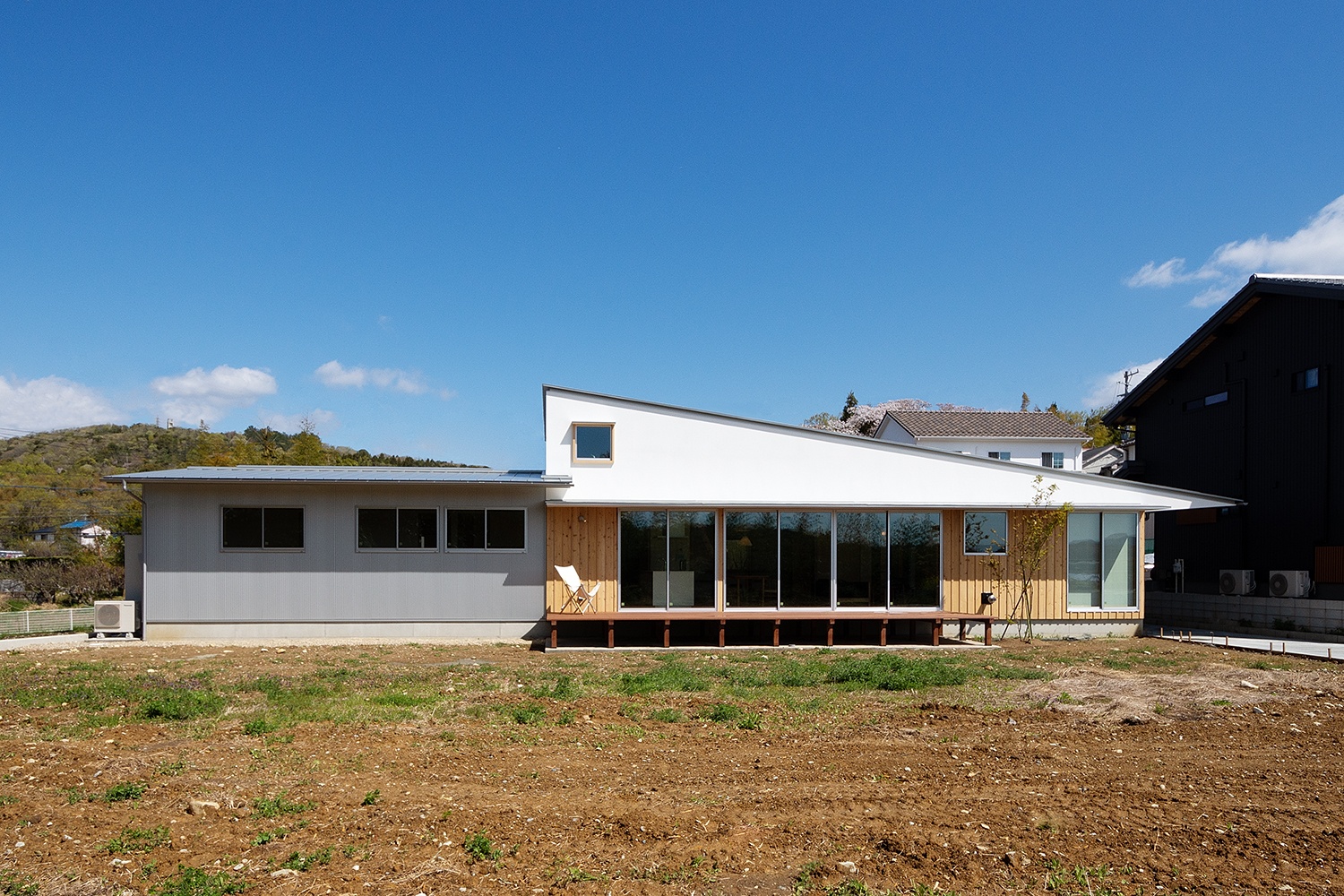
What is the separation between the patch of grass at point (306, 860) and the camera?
4.76m

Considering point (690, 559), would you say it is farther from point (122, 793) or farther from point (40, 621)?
point (40, 621)

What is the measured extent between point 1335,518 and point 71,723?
20.8 metres

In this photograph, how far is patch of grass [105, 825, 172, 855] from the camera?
4.95m

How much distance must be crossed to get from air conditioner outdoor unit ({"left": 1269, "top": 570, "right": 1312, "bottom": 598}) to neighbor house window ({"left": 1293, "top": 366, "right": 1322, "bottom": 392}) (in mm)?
3829

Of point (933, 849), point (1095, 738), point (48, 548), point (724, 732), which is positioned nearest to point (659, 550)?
point (724, 732)

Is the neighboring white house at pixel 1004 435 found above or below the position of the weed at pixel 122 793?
above

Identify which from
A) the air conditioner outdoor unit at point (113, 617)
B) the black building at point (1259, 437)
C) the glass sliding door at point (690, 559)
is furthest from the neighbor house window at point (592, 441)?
the black building at point (1259, 437)

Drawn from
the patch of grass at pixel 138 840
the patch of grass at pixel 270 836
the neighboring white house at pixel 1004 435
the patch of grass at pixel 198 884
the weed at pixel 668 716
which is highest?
the neighboring white house at pixel 1004 435

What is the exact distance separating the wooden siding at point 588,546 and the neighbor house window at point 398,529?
2026 millimetres

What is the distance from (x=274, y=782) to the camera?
6.26 meters

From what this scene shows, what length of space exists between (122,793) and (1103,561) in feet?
52.0

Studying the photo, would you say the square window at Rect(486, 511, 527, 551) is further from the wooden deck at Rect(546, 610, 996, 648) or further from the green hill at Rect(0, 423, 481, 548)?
the green hill at Rect(0, 423, 481, 548)

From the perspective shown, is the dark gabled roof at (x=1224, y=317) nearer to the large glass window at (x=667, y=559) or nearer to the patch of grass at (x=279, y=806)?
the large glass window at (x=667, y=559)

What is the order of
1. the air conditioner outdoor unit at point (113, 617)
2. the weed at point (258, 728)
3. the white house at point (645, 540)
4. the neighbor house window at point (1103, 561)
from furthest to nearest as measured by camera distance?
the neighbor house window at point (1103, 561), the white house at point (645, 540), the air conditioner outdoor unit at point (113, 617), the weed at point (258, 728)
